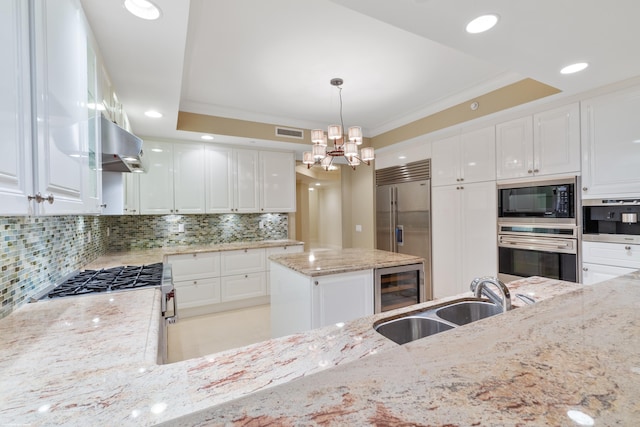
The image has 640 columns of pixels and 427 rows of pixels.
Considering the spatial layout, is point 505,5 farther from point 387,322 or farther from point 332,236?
point 332,236

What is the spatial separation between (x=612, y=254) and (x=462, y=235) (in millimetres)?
1326

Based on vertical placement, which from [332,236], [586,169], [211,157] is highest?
[211,157]

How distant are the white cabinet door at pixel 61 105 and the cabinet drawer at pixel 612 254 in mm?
3526

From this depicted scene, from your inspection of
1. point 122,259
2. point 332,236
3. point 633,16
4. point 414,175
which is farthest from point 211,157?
point 633,16

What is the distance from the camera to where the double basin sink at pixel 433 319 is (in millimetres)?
1221

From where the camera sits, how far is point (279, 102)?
11.6 feet

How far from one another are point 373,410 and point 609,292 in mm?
1215

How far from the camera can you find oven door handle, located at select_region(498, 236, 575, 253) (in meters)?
2.57

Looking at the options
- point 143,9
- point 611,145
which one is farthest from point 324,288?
point 611,145

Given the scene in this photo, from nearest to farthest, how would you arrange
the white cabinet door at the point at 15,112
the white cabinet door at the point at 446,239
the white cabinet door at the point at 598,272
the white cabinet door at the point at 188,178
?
the white cabinet door at the point at 15,112, the white cabinet door at the point at 598,272, the white cabinet door at the point at 446,239, the white cabinet door at the point at 188,178

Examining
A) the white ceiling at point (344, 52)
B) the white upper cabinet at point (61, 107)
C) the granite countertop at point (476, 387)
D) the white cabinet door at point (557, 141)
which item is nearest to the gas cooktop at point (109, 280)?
the white upper cabinet at point (61, 107)

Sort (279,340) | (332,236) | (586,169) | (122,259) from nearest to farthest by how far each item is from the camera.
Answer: (279,340) < (586,169) < (122,259) < (332,236)

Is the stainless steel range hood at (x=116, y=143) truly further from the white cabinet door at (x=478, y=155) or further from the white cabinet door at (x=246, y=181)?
the white cabinet door at (x=478, y=155)

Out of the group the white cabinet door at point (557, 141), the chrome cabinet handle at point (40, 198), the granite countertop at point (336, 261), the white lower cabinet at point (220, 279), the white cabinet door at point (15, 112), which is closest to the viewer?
the white cabinet door at point (15, 112)
